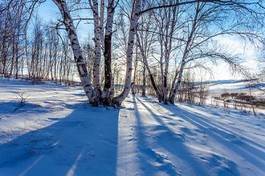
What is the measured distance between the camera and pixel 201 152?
4.50m

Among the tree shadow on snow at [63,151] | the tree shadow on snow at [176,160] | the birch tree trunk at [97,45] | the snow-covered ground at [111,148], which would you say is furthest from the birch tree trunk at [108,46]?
the tree shadow on snow at [176,160]

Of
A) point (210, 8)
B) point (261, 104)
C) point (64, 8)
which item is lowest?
point (261, 104)

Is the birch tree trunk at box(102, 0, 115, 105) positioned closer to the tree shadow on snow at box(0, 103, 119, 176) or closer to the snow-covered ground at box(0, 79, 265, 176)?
the snow-covered ground at box(0, 79, 265, 176)

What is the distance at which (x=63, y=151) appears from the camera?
3.91 meters

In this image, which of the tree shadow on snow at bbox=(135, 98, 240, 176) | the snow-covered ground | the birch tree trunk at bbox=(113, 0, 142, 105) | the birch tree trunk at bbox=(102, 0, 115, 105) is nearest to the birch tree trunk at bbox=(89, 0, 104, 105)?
the birch tree trunk at bbox=(102, 0, 115, 105)

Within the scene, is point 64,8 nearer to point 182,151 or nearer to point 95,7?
point 95,7

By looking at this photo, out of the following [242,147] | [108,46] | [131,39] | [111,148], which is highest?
[131,39]

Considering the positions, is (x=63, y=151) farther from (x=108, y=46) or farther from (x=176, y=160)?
(x=108, y=46)

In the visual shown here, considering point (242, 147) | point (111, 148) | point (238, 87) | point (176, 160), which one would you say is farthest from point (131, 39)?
point (238, 87)

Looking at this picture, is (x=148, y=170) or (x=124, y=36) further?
(x=124, y=36)

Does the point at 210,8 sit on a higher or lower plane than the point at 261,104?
higher

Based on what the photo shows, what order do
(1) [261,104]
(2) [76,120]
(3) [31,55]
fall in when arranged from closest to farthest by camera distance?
(2) [76,120]
(1) [261,104]
(3) [31,55]

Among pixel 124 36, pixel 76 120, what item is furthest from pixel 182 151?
pixel 124 36

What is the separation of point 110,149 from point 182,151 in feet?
3.27
